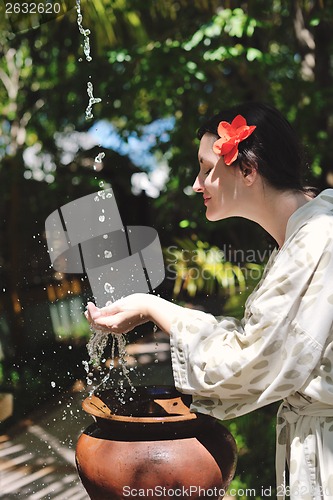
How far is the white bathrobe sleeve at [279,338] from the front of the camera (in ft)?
4.52

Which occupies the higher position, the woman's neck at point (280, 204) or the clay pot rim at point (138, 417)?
the woman's neck at point (280, 204)

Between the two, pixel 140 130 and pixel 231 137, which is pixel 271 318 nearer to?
pixel 231 137

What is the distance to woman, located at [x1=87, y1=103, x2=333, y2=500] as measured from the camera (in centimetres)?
139

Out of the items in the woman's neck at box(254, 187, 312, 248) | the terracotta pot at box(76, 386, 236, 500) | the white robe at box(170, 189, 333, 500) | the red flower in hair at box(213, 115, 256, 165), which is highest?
the red flower in hair at box(213, 115, 256, 165)

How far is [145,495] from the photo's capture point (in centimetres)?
155

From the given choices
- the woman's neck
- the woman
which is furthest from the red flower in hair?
the woman's neck

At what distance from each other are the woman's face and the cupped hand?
0.94ft

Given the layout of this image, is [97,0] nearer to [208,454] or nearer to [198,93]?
[198,93]

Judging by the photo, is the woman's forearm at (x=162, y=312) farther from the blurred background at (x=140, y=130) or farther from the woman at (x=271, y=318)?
the blurred background at (x=140, y=130)

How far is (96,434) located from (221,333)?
46cm

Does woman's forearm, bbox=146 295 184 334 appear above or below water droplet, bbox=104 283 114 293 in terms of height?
above

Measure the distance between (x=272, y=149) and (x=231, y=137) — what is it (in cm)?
10

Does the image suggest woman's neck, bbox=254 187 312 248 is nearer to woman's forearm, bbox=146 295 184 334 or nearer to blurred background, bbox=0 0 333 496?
woman's forearm, bbox=146 295 184 334

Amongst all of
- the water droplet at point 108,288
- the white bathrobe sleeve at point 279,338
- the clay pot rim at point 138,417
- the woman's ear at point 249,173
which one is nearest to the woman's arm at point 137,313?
the white bathrobe sleeve at point 279,338
